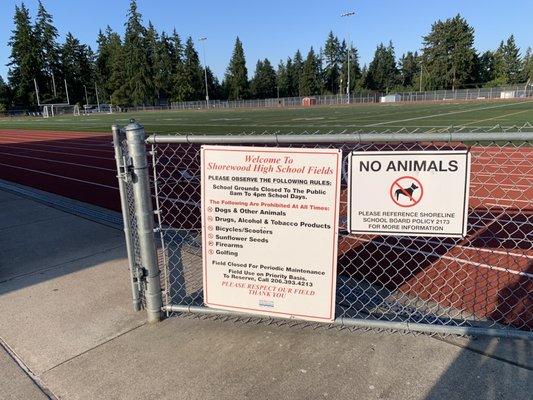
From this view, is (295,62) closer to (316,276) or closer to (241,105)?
(241,105)

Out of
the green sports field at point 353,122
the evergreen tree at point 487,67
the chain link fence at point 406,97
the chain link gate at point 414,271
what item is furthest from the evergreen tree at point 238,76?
the chain link gate at point 414,271

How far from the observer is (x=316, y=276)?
2.98 meters

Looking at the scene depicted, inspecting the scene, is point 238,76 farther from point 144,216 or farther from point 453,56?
point 144,216

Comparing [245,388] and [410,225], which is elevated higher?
[410,225]

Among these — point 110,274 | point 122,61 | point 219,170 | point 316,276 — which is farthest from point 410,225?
point 122,61

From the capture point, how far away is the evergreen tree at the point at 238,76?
113 meters

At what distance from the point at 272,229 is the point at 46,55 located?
389ft

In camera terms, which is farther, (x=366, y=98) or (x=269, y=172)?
(x=366, y=98)

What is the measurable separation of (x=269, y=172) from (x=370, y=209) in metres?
0.71

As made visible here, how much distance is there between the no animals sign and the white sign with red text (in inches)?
7.1

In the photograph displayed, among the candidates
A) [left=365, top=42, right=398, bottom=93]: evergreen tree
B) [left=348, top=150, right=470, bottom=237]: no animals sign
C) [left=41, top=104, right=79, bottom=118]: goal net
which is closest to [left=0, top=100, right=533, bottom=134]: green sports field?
[left=348, top=150, right=470, bottom=237]: no animals sign

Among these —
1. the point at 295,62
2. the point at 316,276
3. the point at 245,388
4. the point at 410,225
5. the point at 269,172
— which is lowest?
the point at 245,388

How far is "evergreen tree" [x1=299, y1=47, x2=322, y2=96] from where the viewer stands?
114125 mm

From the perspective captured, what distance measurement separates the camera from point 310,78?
376 ft
